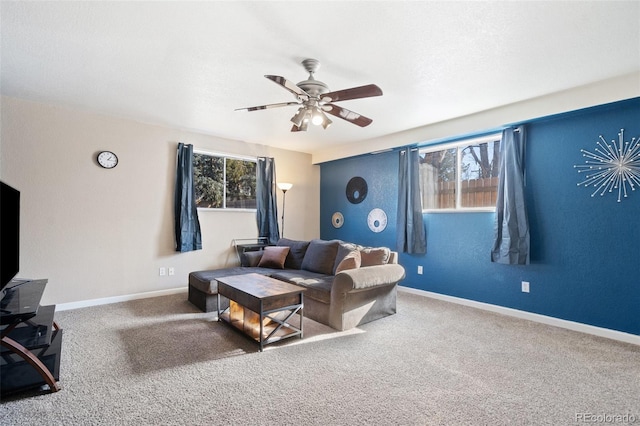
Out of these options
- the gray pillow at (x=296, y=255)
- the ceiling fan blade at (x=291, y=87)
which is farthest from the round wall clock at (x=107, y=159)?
the ceiling fan blade at (x=291, y=87)

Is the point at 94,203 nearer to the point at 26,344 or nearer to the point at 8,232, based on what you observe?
the point at 8,232

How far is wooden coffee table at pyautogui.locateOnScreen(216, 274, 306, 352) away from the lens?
2607 mm

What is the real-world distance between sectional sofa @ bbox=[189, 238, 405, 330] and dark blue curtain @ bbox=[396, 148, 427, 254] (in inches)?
37.1

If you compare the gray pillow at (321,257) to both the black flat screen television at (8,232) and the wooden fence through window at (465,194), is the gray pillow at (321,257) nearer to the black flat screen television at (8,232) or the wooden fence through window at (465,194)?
the wooden fence through window at (465,194)

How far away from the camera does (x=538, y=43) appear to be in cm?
223

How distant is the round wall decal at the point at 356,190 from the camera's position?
541 centimetres

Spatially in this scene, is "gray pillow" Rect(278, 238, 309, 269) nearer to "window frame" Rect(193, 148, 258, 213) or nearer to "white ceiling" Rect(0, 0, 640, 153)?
"window frame" Rect(193, 148, 258, 213)

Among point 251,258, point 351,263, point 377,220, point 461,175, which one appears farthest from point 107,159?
point 461,175

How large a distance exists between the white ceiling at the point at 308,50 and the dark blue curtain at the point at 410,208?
1178 mm

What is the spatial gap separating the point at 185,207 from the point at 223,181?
2.70ft

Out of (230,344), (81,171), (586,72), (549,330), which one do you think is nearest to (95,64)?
(81,171)

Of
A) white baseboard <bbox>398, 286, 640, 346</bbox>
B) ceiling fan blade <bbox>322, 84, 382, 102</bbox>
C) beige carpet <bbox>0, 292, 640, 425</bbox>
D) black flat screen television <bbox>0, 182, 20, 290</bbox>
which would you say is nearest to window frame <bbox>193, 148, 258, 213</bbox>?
beige carpet <bbox>0, 292, 640, 425</bbox>

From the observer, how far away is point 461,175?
4195 millimetres

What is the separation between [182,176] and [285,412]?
12.1 feet
